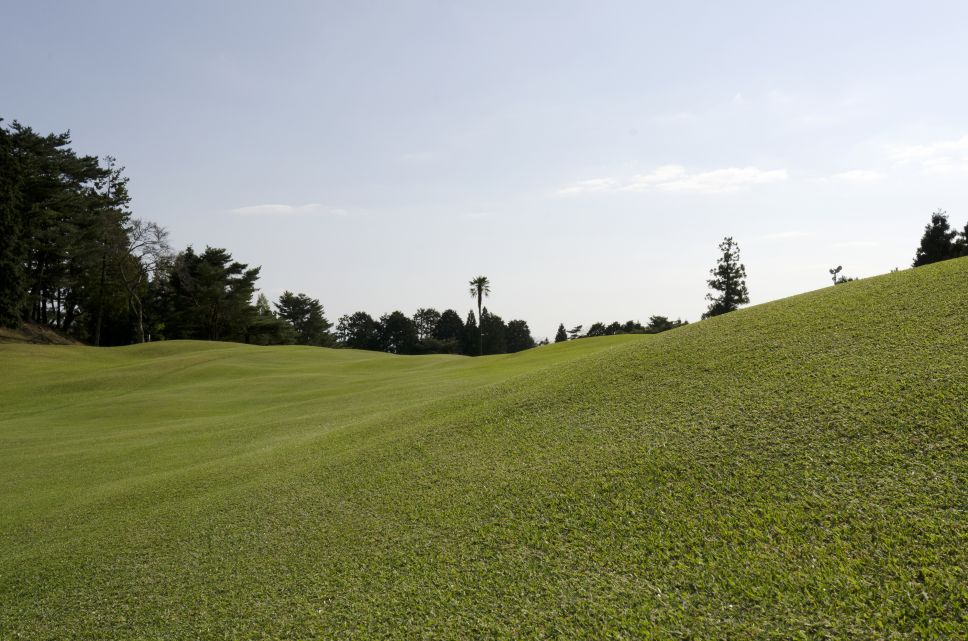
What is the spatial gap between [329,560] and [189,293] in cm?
6268

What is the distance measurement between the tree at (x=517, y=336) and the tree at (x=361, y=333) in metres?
24.5

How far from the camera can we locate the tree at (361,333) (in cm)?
10431

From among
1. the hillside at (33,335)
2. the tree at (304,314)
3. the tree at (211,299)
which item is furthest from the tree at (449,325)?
the hillside at (33,335)

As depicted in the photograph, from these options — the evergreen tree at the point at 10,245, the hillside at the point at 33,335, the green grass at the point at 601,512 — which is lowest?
the green grass at the point at 601,512

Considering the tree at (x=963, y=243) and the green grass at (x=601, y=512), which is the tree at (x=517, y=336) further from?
the green grass at (x=601, y=512)

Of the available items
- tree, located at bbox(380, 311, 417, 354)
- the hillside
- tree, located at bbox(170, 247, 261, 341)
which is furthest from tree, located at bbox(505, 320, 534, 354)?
the hillside

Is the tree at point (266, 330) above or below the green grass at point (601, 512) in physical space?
above

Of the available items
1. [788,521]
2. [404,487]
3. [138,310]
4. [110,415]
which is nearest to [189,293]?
[138,310]

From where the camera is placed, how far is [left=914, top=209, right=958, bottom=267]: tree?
49.9 meters

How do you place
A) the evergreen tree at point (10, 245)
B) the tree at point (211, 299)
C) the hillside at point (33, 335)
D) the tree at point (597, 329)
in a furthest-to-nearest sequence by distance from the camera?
the tree at point (597, 329)
the tree at point (211, 299)
the hillside at point (33, 335)
the evergreen tree at point (10, 245)

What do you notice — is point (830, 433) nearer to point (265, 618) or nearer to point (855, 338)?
point (855, 338)

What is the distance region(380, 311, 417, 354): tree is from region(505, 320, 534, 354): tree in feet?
57.8

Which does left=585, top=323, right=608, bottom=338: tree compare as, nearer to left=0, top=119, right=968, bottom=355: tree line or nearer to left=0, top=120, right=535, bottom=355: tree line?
left=0, top=119, right=968, bottom=355: tree line

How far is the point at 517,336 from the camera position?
107 meters
